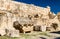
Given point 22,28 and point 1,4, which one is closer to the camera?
point 22,28

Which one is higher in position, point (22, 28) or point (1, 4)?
point (1, 4)

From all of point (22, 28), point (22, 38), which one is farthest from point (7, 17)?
point (22, 38)

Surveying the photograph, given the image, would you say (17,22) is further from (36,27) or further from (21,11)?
(21,11)

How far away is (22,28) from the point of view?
35.2 ft

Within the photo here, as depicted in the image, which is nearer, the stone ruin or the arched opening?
the stone ruin

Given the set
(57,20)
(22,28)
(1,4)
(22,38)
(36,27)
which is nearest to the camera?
(22,38)

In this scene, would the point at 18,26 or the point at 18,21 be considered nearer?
the point at 18,26

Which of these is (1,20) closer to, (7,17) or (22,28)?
(7,17)

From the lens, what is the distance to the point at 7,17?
10.3m

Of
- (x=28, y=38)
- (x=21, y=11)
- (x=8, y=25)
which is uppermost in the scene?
(x=21, y=11)

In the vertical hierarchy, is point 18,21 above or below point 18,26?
above

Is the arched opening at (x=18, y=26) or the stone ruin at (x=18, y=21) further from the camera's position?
the arched opening at (x=18, y=26)

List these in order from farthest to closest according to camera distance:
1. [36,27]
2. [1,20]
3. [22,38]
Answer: [36,27] → [1,20] → [22,38]

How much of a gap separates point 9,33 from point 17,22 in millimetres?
2271
